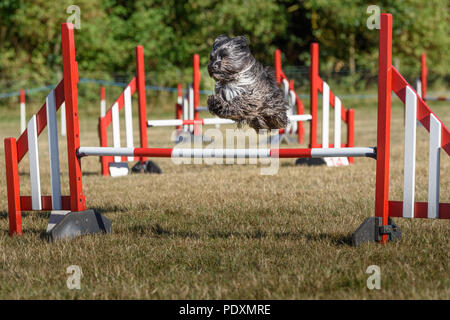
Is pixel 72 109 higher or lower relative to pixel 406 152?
higher

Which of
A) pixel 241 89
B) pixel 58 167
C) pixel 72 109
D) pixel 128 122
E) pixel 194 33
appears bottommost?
pixel 58 167

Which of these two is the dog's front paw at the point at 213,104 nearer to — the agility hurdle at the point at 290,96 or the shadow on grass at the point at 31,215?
the shadow on grass at the point at 31,215

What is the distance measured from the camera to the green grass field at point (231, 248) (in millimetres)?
2648

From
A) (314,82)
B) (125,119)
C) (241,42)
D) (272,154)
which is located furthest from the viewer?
(314,82)

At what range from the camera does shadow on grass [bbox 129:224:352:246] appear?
346cm

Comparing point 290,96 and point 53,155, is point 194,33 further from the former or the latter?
point 53,155

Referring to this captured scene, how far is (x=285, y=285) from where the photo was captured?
8.73 ft

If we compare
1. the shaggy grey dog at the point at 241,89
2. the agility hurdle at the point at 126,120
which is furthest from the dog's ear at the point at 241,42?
the agility hurdle at the point at 126,120

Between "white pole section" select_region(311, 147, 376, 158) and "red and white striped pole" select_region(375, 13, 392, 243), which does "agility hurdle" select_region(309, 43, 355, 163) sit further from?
"red and white striped pole" select_region(375, 13, 392, 243)

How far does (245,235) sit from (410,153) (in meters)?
1.10

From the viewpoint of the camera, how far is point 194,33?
21766 millimetres

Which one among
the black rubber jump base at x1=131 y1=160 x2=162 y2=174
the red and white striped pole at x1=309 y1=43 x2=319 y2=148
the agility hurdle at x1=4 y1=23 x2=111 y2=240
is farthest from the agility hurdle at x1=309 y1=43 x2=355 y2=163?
the agility hurdle at x1=4 y1=23 x2=111 y2=240

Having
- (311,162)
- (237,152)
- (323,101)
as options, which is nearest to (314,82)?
(323,101)

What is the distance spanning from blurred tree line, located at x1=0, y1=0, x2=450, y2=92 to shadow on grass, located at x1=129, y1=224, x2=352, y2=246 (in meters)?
16.1
